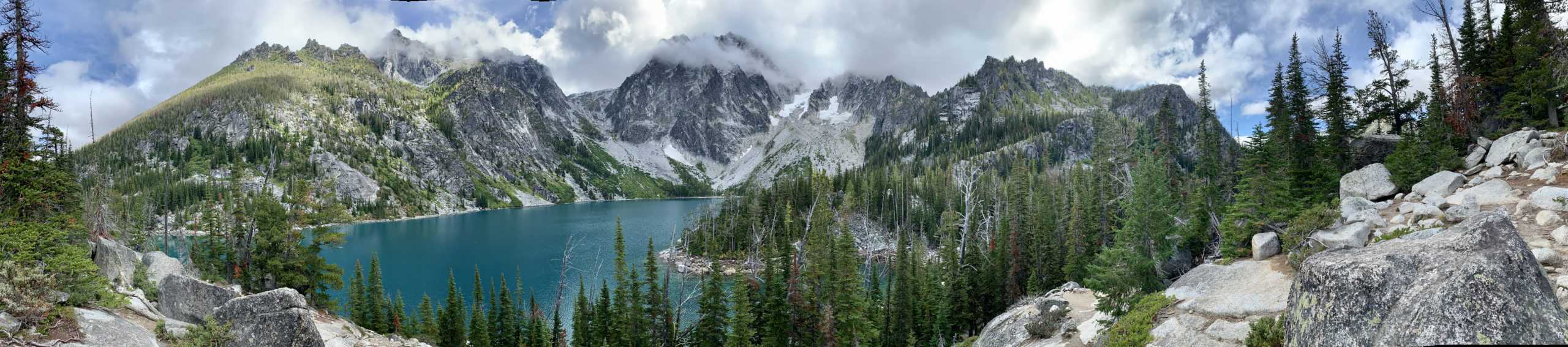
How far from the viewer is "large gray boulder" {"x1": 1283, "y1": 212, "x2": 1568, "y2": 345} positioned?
204 inches

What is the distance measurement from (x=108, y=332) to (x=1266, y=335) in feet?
84.5

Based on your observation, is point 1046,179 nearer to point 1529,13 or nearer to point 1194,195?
point 1194,195

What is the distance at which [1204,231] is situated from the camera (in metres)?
27.7

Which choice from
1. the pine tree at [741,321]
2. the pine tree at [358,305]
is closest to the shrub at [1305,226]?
the pine tree at [741,321]

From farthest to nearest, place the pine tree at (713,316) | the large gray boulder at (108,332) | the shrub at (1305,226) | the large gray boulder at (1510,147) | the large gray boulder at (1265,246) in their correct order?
the pine tree at (713,316), the large gray boulder at (1510,147), the large gray boulder at (1265,246), the shrub at (1305,226), the large gray boulder at (108,332)

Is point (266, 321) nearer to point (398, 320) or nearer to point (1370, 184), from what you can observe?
point (398, 320)

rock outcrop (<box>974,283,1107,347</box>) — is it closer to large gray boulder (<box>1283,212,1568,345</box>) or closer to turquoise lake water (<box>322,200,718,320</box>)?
large gray boulder (<box>1283,212,1568,345</box>)

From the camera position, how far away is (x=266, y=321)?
15438mm

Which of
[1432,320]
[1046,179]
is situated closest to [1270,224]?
[1432,320]

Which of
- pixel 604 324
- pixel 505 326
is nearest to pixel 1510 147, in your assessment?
pixel 604 324

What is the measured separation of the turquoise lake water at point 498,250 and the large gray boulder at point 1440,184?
45.1 meters

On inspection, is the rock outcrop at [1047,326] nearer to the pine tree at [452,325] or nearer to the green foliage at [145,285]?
the green foliage at [145,285]

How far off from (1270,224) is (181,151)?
852ft

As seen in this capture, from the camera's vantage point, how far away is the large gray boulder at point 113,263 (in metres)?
20.1
